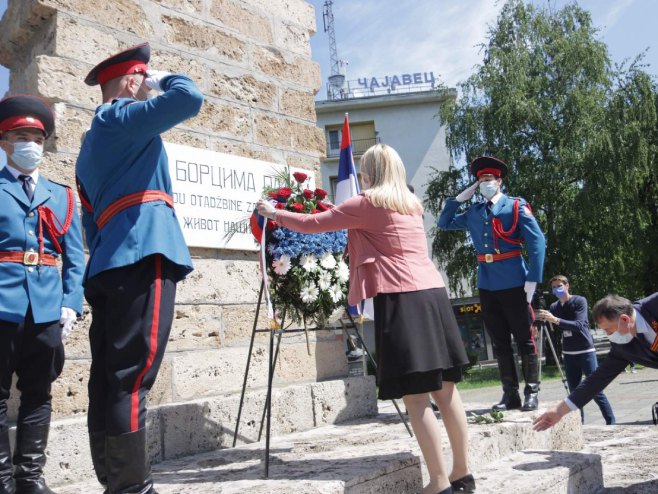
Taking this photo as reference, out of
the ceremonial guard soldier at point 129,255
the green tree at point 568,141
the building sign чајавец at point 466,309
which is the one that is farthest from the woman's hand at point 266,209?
the building sign чајавец at point 466,309

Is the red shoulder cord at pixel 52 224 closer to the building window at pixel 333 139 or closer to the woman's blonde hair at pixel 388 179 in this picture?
the woman's blonde hair at pixel 388 179

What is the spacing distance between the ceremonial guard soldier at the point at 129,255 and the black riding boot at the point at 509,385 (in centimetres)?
303

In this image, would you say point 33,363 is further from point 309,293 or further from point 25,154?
point 309,293

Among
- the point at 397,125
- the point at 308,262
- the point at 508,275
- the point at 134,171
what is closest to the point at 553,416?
the point at 508,275

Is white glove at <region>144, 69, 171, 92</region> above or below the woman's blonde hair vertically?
above

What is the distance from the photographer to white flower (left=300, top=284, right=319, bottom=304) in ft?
13.1

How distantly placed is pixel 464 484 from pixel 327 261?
1.49m

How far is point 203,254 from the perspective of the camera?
16.3ft

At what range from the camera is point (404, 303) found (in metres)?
3.19

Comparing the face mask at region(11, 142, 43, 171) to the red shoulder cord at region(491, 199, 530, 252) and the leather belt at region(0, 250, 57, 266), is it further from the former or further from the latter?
the red shoulder cord at region(491, 199, 530, 252)

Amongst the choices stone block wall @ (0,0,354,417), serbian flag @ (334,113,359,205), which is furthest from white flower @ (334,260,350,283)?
stone block wall @ (0,0,354,417)

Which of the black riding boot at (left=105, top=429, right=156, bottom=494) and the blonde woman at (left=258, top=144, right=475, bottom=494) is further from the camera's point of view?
the blonde woman at (left=258, top=144, right=475, bottom=494)

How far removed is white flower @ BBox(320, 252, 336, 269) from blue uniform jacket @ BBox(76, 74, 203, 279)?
1223 millimetres

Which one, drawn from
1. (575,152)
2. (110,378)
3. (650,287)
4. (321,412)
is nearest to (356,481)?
(110,378)
